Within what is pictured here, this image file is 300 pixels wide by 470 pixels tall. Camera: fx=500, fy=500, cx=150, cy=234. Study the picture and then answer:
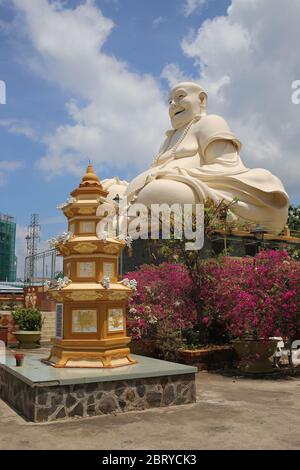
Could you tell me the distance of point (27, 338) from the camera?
51.4 ft

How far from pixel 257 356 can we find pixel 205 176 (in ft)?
37.5

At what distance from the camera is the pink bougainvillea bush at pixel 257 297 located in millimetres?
10711

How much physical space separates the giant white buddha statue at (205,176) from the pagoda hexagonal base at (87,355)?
12268 mm

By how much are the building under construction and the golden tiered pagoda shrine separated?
5671 centimetres

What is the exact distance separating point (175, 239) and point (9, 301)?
15.9 metres

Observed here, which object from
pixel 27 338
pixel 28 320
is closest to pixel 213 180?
pixel 28 320

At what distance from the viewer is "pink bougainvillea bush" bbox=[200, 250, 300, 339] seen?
10711 mm

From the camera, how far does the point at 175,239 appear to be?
12953 millimetres

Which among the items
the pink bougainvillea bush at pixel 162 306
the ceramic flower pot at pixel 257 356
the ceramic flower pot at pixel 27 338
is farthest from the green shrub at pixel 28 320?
the ceramic flower pot at pixel 257 356

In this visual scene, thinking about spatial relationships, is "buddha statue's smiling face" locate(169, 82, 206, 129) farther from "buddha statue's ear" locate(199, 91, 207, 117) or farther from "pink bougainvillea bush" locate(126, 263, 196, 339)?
"pink bougainvillea bush" locate(126, 263, 196, 339)

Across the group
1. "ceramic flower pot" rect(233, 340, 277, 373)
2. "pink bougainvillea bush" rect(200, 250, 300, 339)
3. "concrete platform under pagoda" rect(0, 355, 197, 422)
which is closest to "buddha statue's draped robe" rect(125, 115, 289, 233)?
"pink bougainvillea bush" rect(200, 250, 300, 339)

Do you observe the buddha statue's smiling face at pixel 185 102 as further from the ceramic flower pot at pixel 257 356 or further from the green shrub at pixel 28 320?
the ceramic flower pot at pixel 257 356
